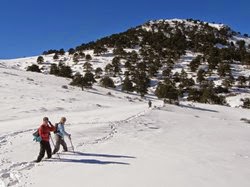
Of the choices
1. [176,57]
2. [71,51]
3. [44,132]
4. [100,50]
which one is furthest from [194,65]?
[44,132]

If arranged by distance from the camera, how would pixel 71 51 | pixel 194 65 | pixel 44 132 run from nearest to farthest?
pixel 44 132 → pixel 194 65 → pixel 71 51

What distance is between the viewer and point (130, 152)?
660 inches

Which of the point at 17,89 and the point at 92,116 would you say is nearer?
the point at 92,116

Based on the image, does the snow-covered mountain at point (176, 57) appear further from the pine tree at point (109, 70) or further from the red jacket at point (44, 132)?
the red jacket at point (44, 132)

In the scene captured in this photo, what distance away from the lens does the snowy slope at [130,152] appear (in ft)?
40.1

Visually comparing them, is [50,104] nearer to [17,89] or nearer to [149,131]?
[17,89]

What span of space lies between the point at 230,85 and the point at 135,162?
7191 cm

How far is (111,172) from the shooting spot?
12.9 meters

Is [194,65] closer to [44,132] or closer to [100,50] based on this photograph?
[100,50]

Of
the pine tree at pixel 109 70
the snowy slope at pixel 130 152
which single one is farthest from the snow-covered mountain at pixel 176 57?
the snowy slope at pixel 130 152

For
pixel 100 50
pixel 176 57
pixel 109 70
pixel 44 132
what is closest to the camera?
pixel 44 132

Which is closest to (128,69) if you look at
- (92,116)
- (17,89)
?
(17,89)

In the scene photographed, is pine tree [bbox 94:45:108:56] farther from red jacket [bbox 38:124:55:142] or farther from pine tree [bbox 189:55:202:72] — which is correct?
red jacket [bbox 38:124:55:142]

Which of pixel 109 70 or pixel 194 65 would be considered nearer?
pixel 109 70
